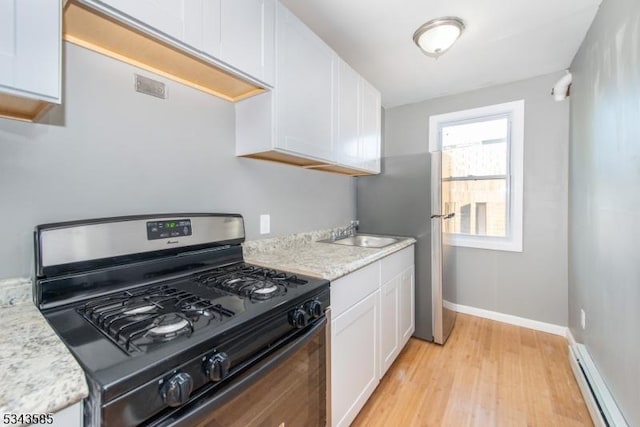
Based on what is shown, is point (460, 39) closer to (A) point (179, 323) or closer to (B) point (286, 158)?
(B) point (286, 158)

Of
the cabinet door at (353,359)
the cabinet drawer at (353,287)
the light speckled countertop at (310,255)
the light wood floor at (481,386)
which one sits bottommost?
the light wood floor at (481,386)

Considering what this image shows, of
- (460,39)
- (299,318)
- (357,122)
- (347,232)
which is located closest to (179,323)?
(299,318)

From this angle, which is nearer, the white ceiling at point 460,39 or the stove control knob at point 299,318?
the stove control knob at point 299,318

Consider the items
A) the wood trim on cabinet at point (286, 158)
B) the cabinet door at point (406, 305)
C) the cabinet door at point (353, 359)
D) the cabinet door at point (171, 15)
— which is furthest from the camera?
the cabinet door at point (406, 305)

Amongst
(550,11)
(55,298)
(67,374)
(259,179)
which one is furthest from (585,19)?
(55,298)

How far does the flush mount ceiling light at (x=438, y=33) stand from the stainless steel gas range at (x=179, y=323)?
1.70 meters

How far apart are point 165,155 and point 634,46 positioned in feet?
7.00

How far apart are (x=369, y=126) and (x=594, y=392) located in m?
2.16

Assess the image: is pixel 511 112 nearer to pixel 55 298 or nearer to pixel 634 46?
pixel 634 46

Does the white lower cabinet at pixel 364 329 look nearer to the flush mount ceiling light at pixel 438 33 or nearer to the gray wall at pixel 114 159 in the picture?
the gray wall at pixel 114 159

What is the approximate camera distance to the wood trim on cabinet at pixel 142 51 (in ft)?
2.94

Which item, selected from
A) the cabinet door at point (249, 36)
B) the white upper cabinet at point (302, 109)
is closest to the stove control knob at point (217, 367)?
the white upper cabinet at point (302, 109)

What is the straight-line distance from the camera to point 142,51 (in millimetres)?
1064

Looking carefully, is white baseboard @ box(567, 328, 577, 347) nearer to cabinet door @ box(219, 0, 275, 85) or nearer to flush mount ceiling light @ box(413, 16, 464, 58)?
flush mount ceiling light @ box(413, 16, 464, 58)
